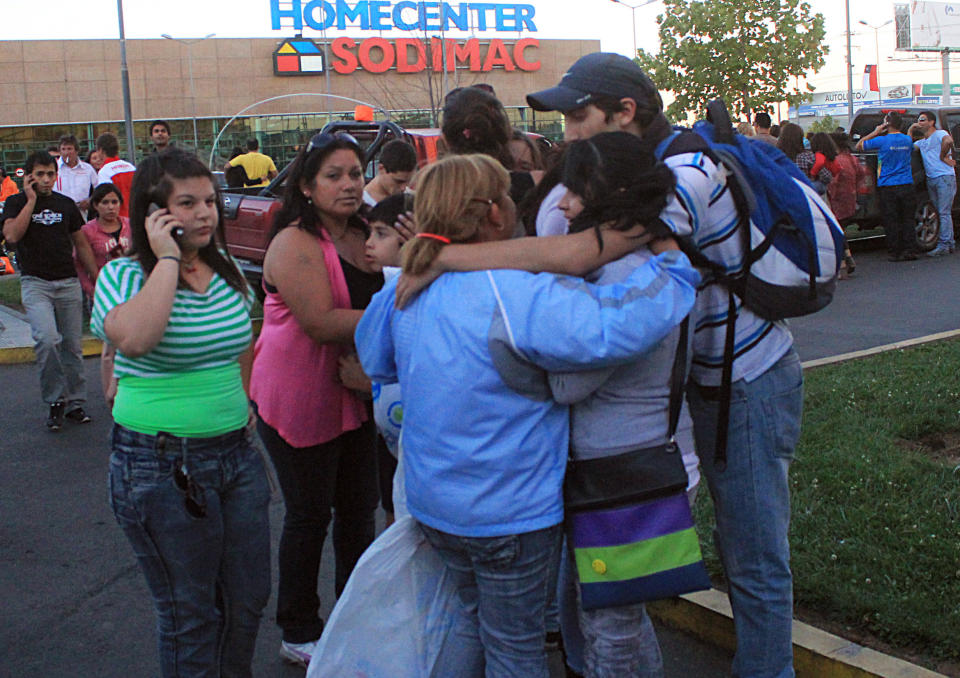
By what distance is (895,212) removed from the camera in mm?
15219

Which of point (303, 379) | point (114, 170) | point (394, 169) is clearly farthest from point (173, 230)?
point (114, 170)

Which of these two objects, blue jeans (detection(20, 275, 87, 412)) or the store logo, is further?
the store logo

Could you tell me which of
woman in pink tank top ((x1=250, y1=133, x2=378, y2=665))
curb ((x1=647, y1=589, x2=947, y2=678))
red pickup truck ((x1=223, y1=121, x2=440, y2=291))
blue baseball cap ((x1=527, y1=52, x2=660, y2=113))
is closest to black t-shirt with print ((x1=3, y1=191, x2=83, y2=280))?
red pickup truck ((x1=223, y1=121, x2=440, y2=291))

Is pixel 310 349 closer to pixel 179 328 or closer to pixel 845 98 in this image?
pixel 179 328

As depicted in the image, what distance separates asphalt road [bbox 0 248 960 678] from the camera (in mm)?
4000

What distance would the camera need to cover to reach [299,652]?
388cm

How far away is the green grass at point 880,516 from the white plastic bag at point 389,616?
176 centimetres

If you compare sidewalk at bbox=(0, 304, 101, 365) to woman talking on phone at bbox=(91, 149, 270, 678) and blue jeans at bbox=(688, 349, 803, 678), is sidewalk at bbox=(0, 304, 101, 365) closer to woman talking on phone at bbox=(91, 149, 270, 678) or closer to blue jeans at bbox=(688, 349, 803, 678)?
woman talking on phone at bbox=(91, 149, 270, 678)

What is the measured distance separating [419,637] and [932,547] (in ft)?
7.81

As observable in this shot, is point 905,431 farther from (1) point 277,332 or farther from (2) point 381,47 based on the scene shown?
(2) point 381,47

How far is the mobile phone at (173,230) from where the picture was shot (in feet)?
9.70

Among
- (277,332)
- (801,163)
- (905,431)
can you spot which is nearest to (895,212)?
(801,163)

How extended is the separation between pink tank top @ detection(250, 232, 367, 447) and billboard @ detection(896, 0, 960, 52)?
7927 cm

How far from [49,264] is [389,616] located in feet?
20.0
